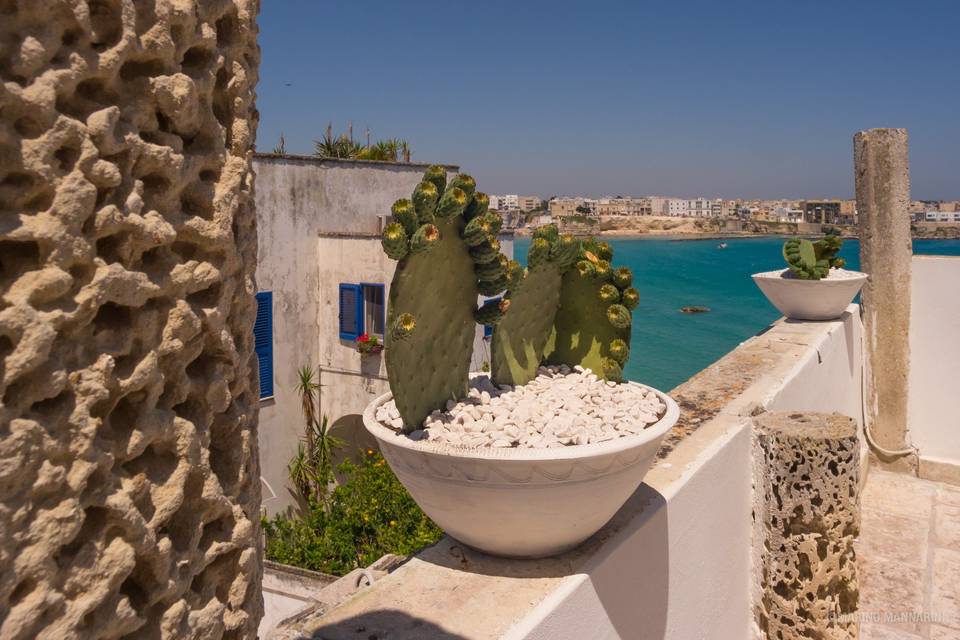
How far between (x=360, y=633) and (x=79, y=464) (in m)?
0.92

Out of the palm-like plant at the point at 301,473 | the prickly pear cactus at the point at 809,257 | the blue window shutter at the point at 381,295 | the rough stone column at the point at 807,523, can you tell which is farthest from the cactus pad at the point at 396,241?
the palm-like plant at the point at 301,473

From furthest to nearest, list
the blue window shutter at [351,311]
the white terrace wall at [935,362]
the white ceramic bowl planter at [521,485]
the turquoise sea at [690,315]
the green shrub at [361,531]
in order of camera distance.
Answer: the turquoise sea at [690,315] < the blue window shutter at [351,311] < the green shrub at [361,531] < the white terrace wall at [935,362] < the white ceramic bowl planter at [521,485]

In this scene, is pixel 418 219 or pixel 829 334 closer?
pixel 418 219

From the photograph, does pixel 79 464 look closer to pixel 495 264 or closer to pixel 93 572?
pixel 93 572

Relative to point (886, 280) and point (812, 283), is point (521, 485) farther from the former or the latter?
point (886, 280)

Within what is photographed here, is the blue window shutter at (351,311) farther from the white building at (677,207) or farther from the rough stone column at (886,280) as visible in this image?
the white building at (677,207)

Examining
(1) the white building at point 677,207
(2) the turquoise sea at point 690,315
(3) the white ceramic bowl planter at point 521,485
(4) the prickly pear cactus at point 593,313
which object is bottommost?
(2) the turquoise sea at point 690,315

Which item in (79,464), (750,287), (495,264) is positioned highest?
(495,264)

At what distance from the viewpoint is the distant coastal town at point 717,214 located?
86438 millimetres

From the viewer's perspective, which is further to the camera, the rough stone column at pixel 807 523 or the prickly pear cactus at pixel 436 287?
the rough stone column at pixel 807 523

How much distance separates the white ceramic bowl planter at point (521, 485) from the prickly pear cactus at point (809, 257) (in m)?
3.89

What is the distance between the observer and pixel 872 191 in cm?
544

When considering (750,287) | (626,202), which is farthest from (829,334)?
(626,202)

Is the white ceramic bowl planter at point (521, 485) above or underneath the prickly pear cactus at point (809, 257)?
underneath
